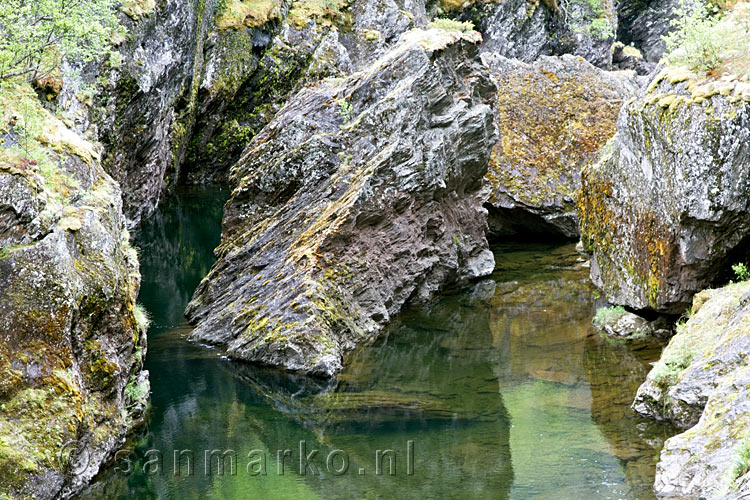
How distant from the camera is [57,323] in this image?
38.2ft

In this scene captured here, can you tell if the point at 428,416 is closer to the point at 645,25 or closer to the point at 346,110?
the point at 346,110

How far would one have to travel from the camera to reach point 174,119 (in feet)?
122

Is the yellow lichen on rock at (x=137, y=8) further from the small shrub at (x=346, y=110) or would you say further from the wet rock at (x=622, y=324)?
the wet rock at (x=622, y=324)

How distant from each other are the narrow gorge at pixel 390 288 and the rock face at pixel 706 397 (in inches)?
1.9

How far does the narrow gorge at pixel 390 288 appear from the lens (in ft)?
38.1

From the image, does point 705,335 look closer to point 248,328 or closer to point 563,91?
point 248,328

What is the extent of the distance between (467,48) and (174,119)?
1791 centimetres

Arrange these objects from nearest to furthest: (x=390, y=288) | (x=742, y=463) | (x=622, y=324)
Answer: (x=742, y=463) → (x=622, y=324) → (x=390, y=288)

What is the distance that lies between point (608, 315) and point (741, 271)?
183 inches

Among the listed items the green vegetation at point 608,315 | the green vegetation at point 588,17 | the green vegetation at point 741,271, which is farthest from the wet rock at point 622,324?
the green vegetation at point 588,17

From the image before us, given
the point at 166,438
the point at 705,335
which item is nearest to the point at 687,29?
the point at 705,335

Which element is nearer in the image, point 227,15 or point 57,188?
point 57,188

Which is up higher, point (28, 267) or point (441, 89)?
point (441, 89)

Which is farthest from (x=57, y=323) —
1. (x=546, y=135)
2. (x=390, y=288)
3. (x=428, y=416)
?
(x=546, y=135)
